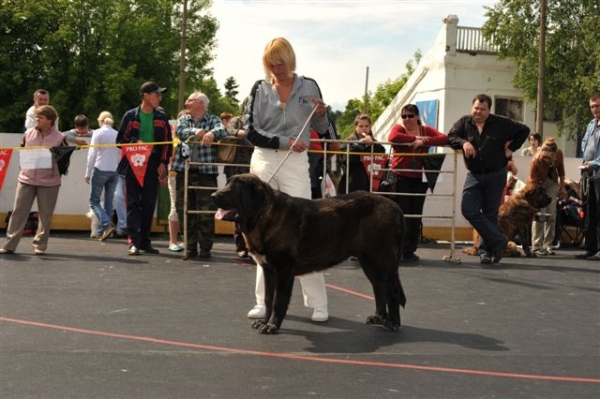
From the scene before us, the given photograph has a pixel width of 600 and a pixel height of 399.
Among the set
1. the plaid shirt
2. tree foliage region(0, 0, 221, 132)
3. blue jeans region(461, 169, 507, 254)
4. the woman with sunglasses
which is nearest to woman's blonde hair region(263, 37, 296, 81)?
the plaid shirt

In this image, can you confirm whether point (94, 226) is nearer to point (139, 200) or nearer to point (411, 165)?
point (139, 200)

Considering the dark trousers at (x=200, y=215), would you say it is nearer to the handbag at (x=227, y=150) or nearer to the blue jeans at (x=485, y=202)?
the handbag at (x=227, y=150)

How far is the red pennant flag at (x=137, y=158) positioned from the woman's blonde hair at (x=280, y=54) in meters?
4.57

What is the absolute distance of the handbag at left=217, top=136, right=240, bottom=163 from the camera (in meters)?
11.8

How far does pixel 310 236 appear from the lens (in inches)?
282

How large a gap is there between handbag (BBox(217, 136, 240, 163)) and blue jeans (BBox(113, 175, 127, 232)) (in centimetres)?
309

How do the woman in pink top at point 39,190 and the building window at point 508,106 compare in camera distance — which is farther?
the building window at point 508,106

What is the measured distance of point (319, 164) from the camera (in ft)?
41.4

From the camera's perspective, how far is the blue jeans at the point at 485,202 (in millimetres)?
11891

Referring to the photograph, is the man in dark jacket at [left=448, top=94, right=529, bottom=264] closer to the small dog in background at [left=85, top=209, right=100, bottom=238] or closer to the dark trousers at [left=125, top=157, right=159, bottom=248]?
the dark trousers at [left=125, top=157, right=159, bottom=248]

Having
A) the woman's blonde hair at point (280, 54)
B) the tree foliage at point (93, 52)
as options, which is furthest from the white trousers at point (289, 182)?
the tree foliage at point (93, 52)

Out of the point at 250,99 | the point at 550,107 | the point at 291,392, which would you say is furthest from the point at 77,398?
the point at 550,107

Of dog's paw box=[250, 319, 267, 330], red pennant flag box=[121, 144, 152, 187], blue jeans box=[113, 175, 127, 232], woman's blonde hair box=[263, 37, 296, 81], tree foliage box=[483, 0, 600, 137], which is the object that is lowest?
dog's paw box=[250, 319, 267, 330]

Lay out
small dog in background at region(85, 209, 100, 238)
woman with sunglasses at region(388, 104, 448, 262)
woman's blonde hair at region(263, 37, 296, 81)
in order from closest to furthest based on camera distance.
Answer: woman's blonde hair at region(263, 37, 296, 81), woman with sunglasses at region(388, 104, 448, 262), small dog in background at region(85, 209, 100, 238)
